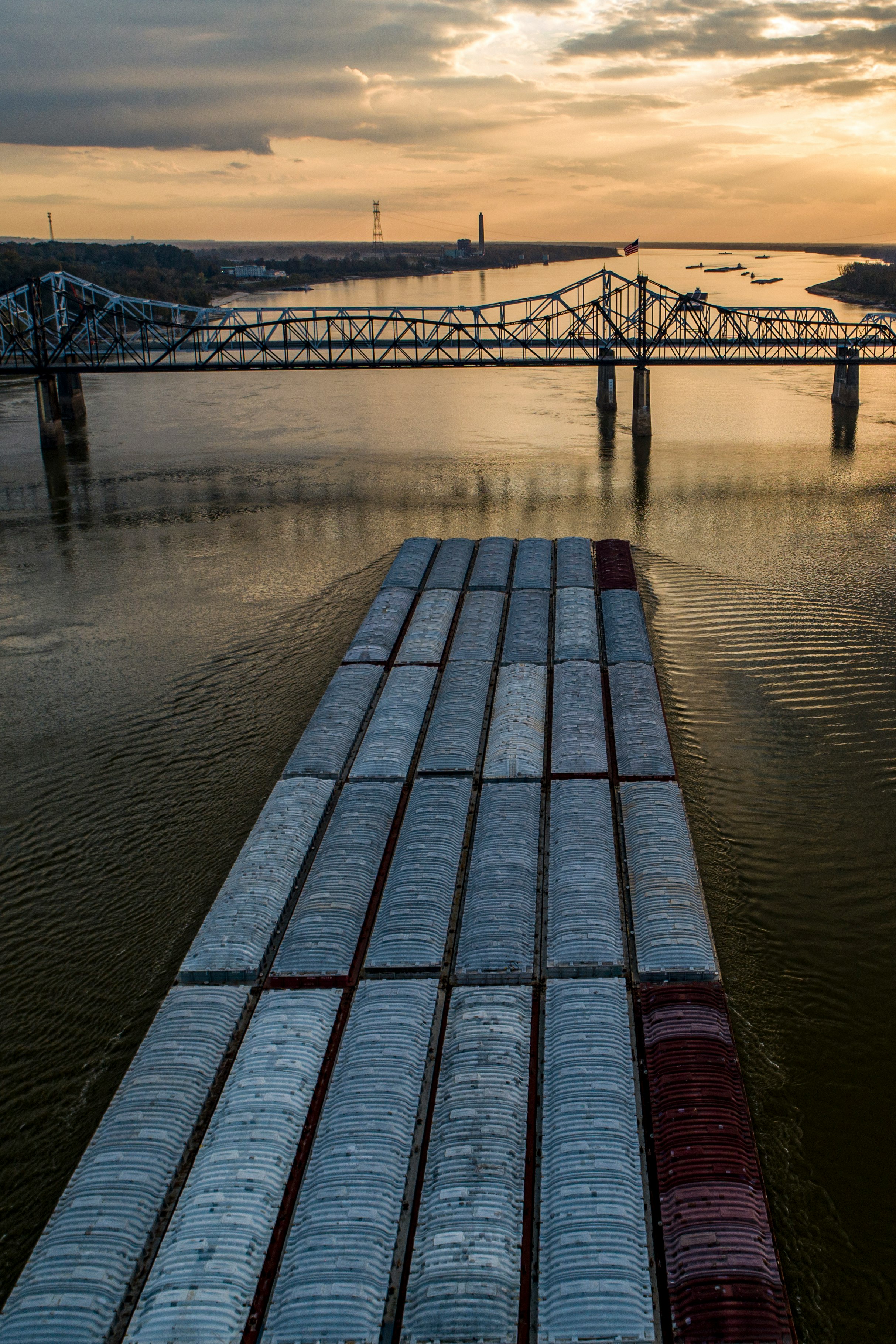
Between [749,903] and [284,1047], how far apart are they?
1834 centimetres

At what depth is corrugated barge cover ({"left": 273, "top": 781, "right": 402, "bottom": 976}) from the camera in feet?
98.9

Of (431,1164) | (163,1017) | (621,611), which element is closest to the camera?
(431,1164)

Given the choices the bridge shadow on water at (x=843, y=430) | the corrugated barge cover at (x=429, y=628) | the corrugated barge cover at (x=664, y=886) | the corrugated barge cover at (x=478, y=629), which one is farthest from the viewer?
the bridge shadow on water at (x=843, y=430)

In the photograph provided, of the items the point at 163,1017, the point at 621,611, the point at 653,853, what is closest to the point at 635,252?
the point at 621,611

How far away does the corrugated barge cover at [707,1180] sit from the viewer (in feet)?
66.0

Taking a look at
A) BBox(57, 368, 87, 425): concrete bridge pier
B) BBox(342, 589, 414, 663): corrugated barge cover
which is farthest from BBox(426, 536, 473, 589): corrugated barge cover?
BBox(57, 368, 87, 425): concrete bridge pier

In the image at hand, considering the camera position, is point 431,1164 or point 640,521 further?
point 640,521

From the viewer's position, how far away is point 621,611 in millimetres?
58594

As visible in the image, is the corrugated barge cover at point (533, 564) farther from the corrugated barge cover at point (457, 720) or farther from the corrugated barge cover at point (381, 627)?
the corrugated barge cover at point (457, 720)

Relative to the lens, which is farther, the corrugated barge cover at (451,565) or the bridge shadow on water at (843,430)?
the bridge shadow on water at (843,430)

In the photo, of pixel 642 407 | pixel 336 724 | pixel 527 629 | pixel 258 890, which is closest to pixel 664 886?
pixel 258 890

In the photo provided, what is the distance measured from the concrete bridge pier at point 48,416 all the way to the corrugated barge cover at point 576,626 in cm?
7996

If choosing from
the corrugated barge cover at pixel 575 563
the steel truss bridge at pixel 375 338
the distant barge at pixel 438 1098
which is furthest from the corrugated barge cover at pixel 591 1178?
the steel truss bridge at pixel 375 338

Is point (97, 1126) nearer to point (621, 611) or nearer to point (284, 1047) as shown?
point (284, 1047)
